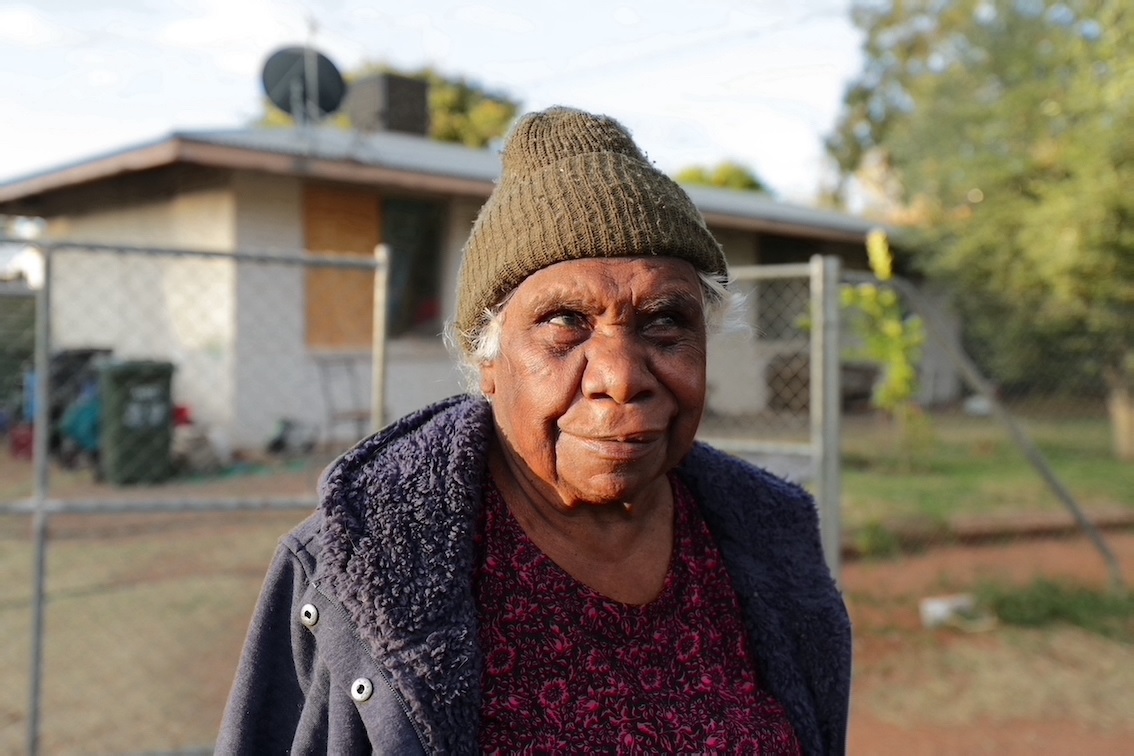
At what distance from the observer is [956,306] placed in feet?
48.3

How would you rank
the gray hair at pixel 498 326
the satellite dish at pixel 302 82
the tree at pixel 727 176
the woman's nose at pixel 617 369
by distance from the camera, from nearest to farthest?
the woman's nose at pixel 617 369, the gray hair at pixel 498 326, the satellite dish at pixel 302 82, the tree at pixel 727 176

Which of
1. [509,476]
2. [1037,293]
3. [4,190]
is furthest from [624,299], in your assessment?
[4,190]

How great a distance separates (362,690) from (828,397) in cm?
343

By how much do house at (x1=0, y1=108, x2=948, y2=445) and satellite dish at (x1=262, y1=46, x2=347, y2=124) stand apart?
0.71m

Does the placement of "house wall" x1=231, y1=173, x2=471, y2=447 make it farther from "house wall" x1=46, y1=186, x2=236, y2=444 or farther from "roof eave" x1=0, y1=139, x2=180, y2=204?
"roof eave" x1=0, y1=139, x2=180, y2=204

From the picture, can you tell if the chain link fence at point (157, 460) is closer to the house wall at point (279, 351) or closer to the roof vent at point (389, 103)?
the house wall at point (279, 351)

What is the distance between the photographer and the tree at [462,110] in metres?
26.4

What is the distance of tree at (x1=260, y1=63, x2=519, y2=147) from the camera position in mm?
26438

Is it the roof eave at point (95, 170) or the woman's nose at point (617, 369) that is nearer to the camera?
the woman's nose at point (617, 369)

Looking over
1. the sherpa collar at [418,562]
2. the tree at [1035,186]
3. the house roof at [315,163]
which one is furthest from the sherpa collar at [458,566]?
the house roof at [315,163]

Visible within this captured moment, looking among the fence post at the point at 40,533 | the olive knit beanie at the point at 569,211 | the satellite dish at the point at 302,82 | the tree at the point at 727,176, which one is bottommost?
the fence post at the point at 40,533

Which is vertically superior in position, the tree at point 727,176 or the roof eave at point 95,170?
the tree at point 727,176

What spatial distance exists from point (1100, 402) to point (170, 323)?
10213 mm

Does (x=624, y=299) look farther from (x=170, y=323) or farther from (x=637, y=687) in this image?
(x=170, y=323)
